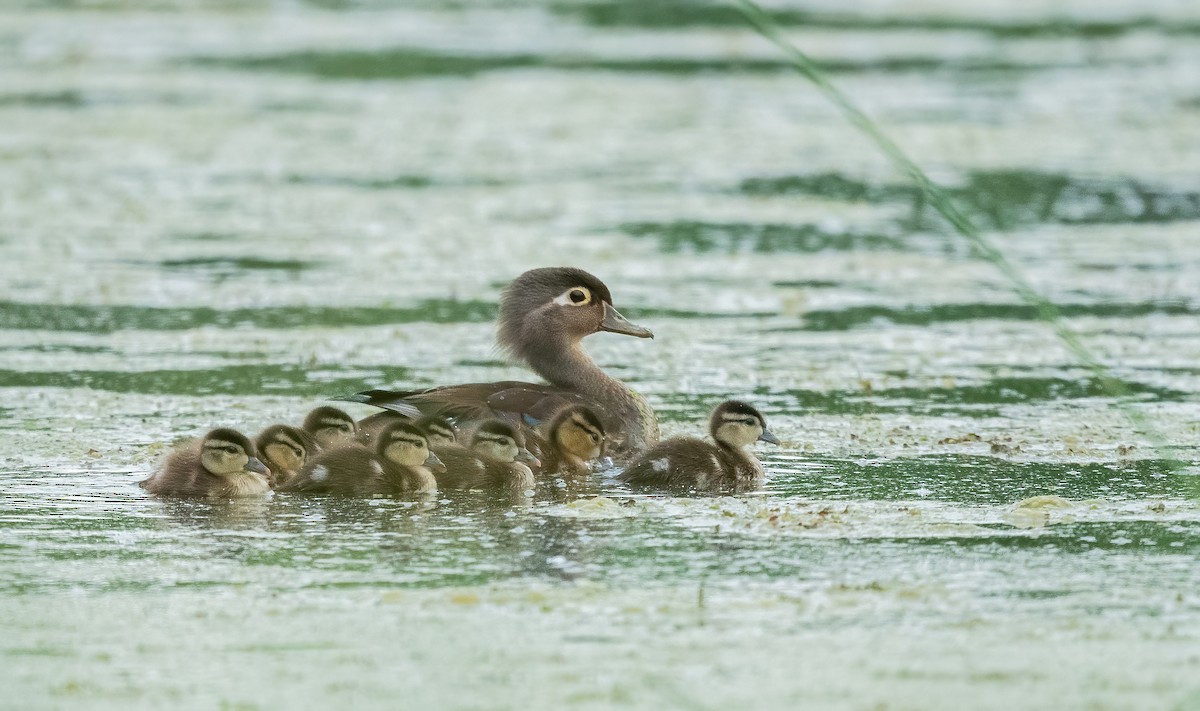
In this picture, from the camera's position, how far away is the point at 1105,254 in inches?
383

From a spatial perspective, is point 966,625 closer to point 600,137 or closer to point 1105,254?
point 1105,254

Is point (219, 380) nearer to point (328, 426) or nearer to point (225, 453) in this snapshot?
point (328, 426)

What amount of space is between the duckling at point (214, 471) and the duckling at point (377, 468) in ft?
0.46

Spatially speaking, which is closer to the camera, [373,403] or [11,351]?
[373,403]

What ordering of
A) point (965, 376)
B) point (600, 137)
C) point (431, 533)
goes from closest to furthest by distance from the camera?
point (431, 533) → point (965, 376) → point (600, 137)

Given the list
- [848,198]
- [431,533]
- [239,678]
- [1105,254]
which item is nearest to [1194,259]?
[1105,254]

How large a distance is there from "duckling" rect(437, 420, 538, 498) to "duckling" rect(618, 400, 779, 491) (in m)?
0.32

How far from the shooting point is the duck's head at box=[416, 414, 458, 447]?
5730mm

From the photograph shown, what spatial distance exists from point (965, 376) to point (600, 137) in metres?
6.42

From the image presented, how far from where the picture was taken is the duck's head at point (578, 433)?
601cm

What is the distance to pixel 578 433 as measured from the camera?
6.01 meters

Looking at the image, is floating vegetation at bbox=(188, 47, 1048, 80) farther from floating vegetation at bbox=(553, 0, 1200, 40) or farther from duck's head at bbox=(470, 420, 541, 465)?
A: duck's head at bbox=(470, 420, 541, 465)

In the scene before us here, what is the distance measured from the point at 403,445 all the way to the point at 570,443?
0.62 meters

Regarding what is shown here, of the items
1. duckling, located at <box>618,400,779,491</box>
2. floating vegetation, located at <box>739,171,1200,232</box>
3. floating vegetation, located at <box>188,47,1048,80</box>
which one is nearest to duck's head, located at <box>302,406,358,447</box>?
duckling, located at <box>618,400,779,491</box>
